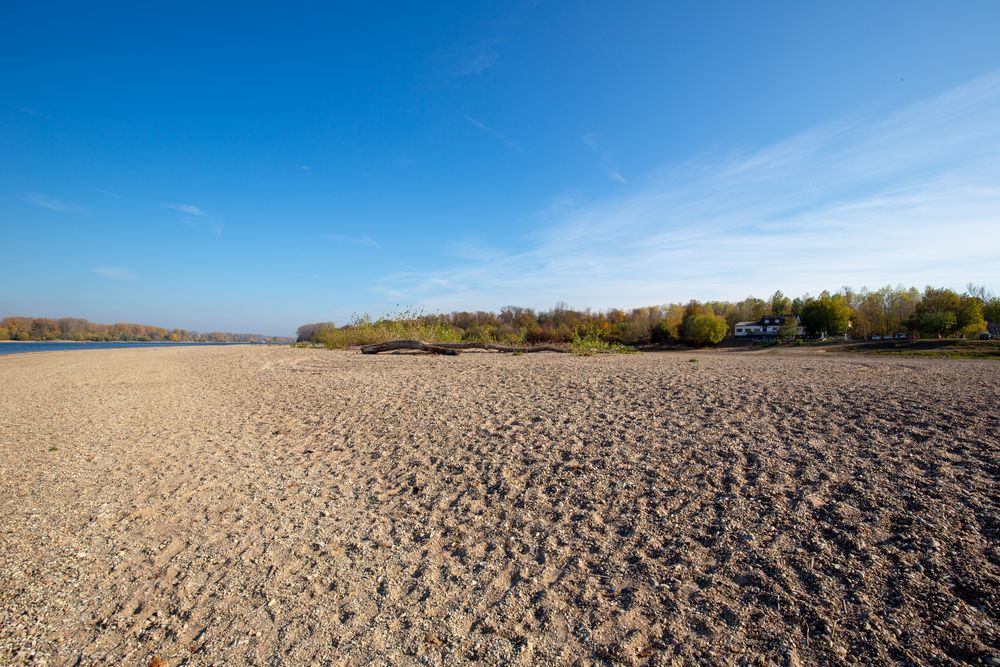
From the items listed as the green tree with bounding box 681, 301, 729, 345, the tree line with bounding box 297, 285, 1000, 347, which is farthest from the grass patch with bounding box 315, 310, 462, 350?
the green tree with bounding box 681, 301, 729, 345

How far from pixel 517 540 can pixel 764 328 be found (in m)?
85.4

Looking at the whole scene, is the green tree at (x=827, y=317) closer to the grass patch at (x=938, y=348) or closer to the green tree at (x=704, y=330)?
the green tree at (x=704, y=330)

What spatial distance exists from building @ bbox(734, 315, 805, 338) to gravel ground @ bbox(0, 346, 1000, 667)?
244 feet

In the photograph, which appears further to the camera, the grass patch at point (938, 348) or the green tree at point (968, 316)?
the green tree at point (968, 316)

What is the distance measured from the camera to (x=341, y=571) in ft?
10.8

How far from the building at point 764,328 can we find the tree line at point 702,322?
10.4 feet

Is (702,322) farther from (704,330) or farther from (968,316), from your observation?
(968,316)

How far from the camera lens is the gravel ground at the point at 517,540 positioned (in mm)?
2543

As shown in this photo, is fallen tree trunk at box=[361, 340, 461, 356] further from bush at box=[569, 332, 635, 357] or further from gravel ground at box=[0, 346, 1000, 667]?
gravel ground at box=[0, 346, 1000, 667]

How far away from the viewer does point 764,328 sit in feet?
246

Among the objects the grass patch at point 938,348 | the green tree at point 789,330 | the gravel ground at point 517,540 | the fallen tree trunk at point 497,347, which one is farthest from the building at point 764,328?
the gravel ground at point 517,540

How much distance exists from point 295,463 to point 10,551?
253cm

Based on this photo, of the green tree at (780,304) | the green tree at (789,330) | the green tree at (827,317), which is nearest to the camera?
the green tree at (789,330)

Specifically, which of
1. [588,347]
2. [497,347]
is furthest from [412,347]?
[588,347]
